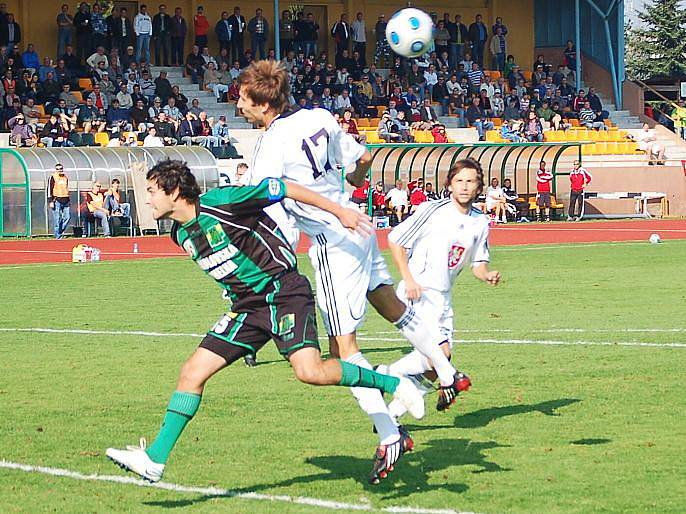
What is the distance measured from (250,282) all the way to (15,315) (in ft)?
31.6

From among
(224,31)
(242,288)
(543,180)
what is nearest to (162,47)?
(224,31)

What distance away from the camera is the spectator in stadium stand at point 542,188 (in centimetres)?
3800

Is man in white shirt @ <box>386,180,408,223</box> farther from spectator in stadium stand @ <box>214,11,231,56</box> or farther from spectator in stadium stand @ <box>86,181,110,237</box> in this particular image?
spectator in stadium stand @ <box>214,11,231,56</box>

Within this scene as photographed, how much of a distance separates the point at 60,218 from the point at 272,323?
24835 mm

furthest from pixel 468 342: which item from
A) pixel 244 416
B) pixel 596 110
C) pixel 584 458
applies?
pixel 596 110

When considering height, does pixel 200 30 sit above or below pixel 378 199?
above

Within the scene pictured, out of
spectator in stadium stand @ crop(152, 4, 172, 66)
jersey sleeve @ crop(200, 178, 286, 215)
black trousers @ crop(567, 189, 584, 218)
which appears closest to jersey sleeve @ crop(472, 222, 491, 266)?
jersey sleeve @ crop(200, 178, 286, 215)

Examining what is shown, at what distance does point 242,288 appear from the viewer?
6.38 meters

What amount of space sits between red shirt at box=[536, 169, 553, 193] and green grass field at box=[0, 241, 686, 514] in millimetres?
22402

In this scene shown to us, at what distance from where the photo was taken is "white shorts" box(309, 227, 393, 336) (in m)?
7.05

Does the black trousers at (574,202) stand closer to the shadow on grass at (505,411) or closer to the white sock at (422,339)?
the shadow on grass at (505,411)

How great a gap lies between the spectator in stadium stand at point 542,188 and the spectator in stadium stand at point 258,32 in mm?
11171

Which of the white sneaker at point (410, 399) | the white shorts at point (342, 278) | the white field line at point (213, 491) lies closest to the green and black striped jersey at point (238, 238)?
the white shorts at point (342, 278)

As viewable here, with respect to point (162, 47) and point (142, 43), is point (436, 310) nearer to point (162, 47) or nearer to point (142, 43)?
point (142, 43)
